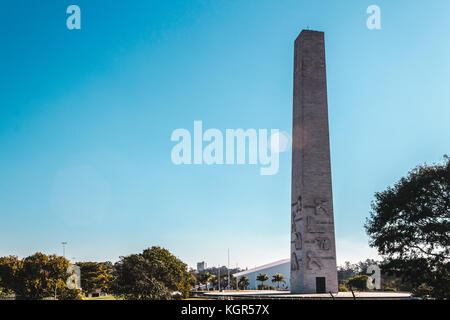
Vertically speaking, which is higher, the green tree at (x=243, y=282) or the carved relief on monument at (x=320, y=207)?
the carved relief on monument at (x=320, y=207)

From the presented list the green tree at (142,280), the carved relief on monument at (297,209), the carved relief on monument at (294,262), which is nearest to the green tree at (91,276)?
the carved relief on monument at (294,262)

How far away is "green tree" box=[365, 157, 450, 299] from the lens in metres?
33.3

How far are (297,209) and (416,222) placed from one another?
12.7 m

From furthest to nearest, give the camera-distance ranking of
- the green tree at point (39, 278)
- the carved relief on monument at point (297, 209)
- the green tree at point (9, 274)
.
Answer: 1. the green tree at point (9, 274)
2. the green tree at point (39, 278)
3. the carved relief on monument at point (297, 209)

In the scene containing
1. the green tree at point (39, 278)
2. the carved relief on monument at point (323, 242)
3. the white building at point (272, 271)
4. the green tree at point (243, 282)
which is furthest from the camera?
the white building at point (272, 271)

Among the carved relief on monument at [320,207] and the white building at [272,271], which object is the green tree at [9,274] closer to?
the carved relief on monument at [320,207]

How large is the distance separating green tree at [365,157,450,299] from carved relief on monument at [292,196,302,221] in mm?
8640

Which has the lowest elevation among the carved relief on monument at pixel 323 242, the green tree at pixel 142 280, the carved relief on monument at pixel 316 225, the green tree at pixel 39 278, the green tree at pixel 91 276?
the green tree at pixel 91 276

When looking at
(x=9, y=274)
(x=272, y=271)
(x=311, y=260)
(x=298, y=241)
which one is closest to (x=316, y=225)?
(x=298, y=241)

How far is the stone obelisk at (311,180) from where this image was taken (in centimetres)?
4291

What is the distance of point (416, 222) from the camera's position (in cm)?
3472
